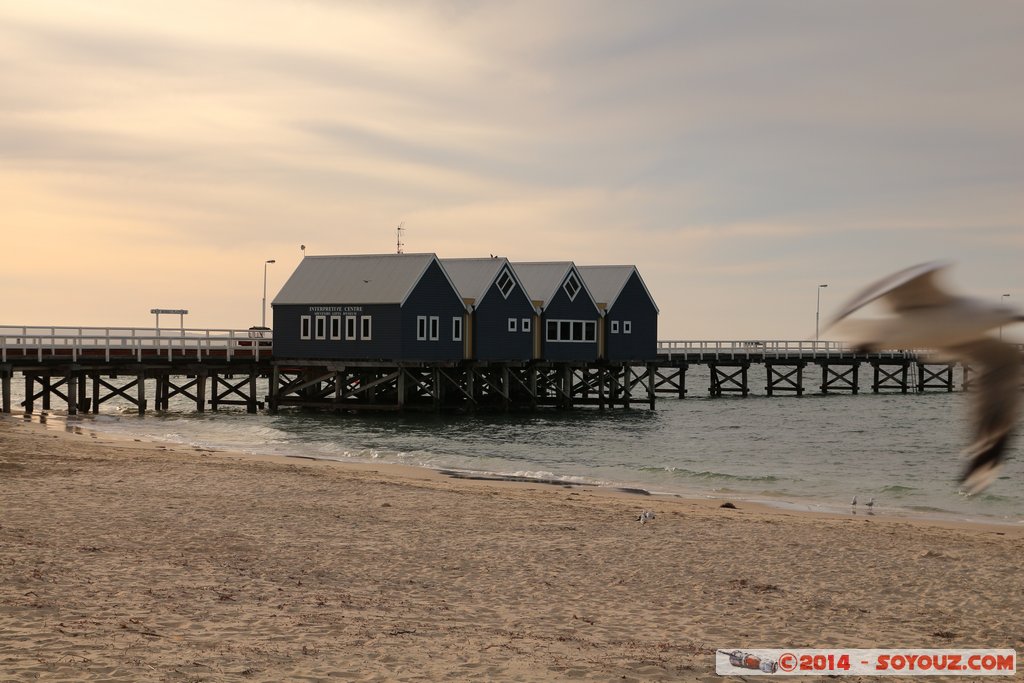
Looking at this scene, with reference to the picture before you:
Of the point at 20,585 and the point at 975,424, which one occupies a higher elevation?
the point at 975,424

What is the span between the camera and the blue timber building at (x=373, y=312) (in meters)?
50.6

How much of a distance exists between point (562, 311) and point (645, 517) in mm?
39412

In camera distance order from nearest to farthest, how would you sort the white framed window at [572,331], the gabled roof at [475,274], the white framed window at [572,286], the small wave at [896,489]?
the small wave at [896,489] < the gabled roof at [475,274] < the white framed window at [572,331] < the white framed window at [572,286]

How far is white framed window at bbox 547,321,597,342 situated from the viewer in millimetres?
58406

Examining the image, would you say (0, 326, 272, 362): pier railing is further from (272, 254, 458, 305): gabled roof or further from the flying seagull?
the flying seagull

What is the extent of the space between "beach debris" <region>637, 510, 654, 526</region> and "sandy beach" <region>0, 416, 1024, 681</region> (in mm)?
280

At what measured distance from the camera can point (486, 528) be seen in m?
18.1

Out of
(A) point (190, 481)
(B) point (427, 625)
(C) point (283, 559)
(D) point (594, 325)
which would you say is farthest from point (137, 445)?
(D) point (594, 325)

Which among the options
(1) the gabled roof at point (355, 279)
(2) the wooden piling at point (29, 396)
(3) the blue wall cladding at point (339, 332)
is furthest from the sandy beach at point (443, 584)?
(2) the wooden piling at point (29, 396)

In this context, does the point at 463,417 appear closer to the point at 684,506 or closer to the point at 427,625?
the point at 684,506

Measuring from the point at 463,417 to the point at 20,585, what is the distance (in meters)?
41.4

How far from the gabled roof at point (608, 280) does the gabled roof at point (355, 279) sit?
13.8m

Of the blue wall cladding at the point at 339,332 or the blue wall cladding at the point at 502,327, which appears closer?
the blue wall cladding at the point at 339,332

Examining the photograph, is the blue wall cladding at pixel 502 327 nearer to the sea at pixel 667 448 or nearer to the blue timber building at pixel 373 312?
the blue timber building at pixel 373 312
